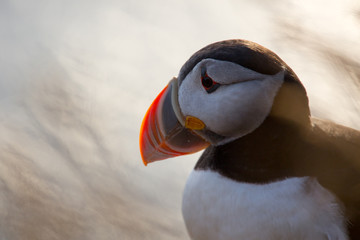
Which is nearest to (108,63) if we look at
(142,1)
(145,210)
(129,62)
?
(129,62)

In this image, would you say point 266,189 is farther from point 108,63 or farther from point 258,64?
point 108,63

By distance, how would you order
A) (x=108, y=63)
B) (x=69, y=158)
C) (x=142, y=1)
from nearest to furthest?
1. (x=69, y=158)
2. (x=108, y=63)
3. (x=142, y=1)

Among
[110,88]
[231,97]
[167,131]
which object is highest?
[231,97]

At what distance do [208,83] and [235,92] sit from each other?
0.08 meters

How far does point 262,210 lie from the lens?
1614 mm

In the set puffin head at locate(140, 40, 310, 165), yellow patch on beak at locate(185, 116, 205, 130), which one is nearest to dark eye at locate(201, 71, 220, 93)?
puffin head at locate(140, 40, 310, 165)

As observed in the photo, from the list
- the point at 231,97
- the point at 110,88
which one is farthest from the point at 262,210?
the point at 110,88

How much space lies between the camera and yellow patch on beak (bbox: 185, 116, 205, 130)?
1.71m

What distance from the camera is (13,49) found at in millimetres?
2781

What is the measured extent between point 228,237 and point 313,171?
287 mm

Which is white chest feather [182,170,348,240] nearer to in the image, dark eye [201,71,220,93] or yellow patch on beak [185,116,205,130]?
yellow patch on beak [185,116,205,130]

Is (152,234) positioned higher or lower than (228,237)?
lower

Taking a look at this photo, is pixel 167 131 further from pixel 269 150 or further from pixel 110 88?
pixel 110 88

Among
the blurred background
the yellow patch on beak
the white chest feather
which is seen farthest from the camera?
the blurred background
